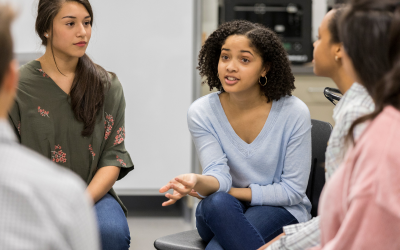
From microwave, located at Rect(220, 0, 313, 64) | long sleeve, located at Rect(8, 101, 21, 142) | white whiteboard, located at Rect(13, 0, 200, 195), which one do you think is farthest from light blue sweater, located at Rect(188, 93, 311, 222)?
microwave, located at Rect(220, 0, 313, 64)

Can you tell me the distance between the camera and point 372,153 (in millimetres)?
652

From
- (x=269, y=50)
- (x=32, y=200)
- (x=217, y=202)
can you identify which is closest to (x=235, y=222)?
(x=217, y=202)

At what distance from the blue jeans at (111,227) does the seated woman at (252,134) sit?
8.0 inches

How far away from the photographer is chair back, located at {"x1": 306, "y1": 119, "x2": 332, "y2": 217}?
1.52 m

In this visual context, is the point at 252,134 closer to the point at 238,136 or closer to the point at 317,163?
the point at 238,136

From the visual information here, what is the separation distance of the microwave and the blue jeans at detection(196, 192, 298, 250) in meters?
1.70

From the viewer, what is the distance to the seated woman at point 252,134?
1.39 meters

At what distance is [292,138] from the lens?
4.83 feet

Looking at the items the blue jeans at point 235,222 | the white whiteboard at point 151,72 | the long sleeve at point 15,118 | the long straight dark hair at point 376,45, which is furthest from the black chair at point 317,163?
the white whiteboard at point 151,72

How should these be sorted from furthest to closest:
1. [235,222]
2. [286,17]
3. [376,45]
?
[286,17]
[235,222]
[376,45]

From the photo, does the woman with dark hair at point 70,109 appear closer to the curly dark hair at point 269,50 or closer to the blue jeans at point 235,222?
the blue jeans at point 235,222

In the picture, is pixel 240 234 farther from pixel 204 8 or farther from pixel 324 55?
pixel 204 8

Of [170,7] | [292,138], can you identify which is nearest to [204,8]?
[170,7]

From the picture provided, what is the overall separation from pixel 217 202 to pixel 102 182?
0.43 meters
